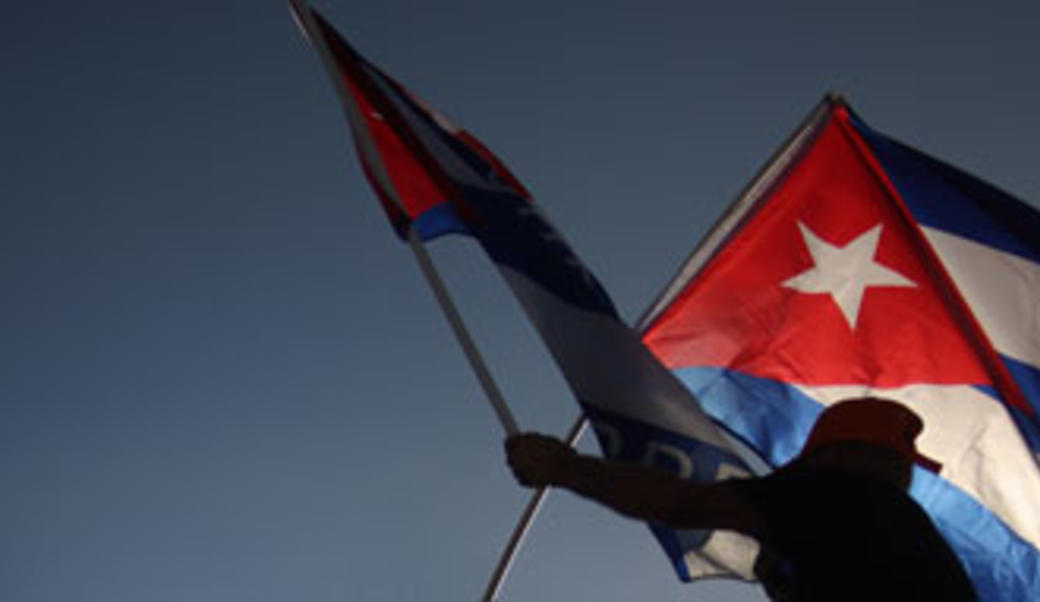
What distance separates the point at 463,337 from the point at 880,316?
164 inches

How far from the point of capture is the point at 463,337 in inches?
181

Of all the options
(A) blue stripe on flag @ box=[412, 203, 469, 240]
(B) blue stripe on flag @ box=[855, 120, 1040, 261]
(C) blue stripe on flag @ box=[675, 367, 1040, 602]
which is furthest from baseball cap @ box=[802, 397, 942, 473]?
(B) blue stripe on flag @ box=[855, 120, 1040, 261]

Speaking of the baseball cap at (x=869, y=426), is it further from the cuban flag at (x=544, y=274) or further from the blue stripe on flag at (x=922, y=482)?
the blue stripe on flag at (x=922, y=482)

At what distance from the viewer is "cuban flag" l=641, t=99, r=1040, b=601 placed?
24.3 ft

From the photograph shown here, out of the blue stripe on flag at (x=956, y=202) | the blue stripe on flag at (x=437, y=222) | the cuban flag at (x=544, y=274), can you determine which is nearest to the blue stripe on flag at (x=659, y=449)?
the cuban flag at (x=544, y=274)

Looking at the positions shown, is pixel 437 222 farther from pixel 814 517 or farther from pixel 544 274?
pixel 814 517

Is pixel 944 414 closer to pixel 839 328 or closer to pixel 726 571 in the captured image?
pixel 839 328

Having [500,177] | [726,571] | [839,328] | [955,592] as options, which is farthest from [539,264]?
[839,328]

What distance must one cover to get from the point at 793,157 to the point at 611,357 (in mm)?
4029

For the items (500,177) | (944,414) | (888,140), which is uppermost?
(888,140)

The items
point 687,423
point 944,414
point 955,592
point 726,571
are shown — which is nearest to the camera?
point 955,592

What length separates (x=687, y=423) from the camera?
457 centimetres

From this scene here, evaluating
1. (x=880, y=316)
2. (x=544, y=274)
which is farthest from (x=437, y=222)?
(x=880, y=316)

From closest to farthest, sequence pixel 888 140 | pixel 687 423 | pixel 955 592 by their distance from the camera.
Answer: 1. pixel 955 592
2. pixel 687 423
3. pixel 888 140
